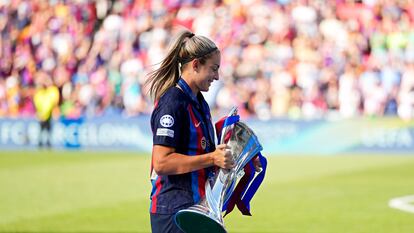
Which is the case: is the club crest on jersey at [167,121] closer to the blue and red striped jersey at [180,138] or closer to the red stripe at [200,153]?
the blue and red striped jersey at [180,138]

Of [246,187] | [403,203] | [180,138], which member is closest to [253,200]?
[403,203]

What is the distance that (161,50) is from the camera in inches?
1031

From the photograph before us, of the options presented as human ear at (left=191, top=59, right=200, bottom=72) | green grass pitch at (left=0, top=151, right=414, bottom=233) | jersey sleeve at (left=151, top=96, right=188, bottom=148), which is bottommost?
green grass pitch at (left=0, top=151, right=414, bottom=233)

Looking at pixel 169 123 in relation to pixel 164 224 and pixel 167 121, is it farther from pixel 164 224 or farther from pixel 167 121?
pixel 164 224

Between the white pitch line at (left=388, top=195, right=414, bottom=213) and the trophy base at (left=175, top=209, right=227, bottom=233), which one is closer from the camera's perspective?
the trophy base at (left=175, top=209, right=227, bottom=233)

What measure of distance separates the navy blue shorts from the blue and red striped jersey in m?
0.03

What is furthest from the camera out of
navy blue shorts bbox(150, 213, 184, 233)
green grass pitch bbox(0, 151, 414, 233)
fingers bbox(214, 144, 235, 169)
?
green grass pitch bbox(0, 151, 414, 233)

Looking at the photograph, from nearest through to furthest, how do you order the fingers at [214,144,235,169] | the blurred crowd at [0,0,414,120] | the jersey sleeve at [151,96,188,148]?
the fingers at [214,144,235,169], the jersey sleeve at [151,96,188,148], the blurred crowd at [0,0,414,120]

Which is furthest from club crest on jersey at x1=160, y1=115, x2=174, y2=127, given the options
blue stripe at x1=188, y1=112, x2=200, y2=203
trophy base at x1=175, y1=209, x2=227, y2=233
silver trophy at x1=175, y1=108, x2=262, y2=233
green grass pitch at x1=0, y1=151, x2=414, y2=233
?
green grass pitch at x1=0, y1=151, x2=414, y2=233

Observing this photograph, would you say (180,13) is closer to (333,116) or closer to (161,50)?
(161,50)

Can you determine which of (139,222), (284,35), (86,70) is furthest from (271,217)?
(86,70)

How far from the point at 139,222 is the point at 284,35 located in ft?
49.2

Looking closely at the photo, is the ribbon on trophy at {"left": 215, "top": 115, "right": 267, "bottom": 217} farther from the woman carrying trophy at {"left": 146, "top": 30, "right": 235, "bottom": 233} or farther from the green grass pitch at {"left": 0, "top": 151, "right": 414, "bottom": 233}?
the green grass pitch at {"left": 0, "top": 151, "right": 414, "bottom": 233}

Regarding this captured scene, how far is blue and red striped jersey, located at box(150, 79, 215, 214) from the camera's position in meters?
4.75
